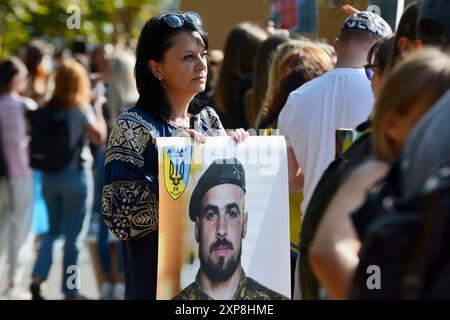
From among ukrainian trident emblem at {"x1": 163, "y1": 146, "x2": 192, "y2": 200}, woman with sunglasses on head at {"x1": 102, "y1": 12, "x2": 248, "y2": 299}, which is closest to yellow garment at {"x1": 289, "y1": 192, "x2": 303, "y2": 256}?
woman with sunglasses on head at {"x1": 102, "y1": 12, "x2": 248, "y2": 299}

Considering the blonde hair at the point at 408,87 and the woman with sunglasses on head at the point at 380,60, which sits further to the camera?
the woman with sunglasses on head at the point at 380,60

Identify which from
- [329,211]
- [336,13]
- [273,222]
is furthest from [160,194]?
[336,13]

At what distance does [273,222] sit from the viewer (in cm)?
390

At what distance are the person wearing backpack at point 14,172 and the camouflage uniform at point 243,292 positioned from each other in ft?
17.7

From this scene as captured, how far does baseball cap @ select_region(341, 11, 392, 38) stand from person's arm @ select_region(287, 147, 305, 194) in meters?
0.58

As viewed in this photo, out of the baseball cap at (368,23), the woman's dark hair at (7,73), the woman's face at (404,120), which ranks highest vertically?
the woman's dark hair at (7,73)

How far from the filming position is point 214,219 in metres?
3.68

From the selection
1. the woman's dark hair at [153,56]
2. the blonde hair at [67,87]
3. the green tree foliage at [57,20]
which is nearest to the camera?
the woman's dark hair at [153,56]

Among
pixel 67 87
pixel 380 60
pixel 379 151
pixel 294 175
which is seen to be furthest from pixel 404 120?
pixel 67 87

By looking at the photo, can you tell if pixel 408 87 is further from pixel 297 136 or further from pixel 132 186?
pixel 297 136

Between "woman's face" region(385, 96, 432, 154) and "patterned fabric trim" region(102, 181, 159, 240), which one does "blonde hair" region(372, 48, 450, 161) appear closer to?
"woman's face" region(385, 96, 432, 154)

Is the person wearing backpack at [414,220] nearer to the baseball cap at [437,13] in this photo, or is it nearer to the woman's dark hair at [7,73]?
the baseball cap at [437,13]

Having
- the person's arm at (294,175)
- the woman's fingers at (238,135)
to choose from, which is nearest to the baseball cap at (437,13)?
the woman's fingers at (238,135)

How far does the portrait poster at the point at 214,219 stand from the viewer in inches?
146
